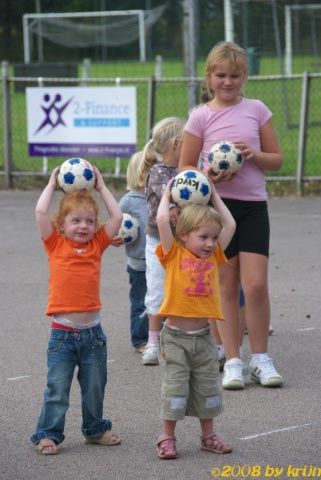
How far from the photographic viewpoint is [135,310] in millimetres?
8453

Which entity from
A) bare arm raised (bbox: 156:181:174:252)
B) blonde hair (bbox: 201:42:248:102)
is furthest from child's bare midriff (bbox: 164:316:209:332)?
blonde hair (bbox: 201:42:248:102)

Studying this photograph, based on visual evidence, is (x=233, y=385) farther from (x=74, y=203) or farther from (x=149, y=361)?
(x=74, y=203)

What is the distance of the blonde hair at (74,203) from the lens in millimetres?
5984

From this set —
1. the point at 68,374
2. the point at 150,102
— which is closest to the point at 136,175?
the point at 68,374

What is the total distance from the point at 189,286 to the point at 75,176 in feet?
2.59

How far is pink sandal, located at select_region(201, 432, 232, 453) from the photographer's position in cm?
593

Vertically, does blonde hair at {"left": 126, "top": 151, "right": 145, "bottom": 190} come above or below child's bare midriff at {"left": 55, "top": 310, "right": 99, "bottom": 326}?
above

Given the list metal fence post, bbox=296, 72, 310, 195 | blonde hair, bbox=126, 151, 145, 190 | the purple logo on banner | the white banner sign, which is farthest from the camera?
the purple logo on banner

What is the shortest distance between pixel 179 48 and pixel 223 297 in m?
40.1

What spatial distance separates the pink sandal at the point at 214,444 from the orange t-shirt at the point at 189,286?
0.59 meters

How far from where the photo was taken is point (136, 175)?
8.14 meters

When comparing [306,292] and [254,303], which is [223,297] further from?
[306,292]

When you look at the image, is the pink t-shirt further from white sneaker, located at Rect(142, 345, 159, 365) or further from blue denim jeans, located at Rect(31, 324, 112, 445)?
blue denim jeans, located at Rect(31, 324, 112, 445)

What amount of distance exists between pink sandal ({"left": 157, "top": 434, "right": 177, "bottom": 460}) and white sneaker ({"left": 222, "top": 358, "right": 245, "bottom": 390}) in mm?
1300
